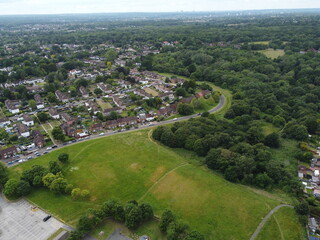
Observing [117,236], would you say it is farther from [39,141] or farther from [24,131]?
[24,131]

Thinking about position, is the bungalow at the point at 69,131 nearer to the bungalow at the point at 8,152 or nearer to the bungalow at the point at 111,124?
the bungalow at the point at 111,124

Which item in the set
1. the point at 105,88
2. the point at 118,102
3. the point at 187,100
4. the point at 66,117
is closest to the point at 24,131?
the point at 66,117

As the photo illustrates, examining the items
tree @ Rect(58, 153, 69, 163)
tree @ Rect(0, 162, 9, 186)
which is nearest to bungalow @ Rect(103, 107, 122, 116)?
tree @ Rect(58, 153, 69, 163)

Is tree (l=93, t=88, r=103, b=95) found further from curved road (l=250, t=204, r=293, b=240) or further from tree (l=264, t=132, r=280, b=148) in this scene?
curved road (l=250, t=204, r=293, b=240)

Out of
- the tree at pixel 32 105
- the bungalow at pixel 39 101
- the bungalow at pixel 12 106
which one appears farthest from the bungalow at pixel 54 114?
the bungalow at pixel 12 106

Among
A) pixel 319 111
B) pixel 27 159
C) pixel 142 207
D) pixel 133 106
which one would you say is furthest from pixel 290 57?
pixel 27 159

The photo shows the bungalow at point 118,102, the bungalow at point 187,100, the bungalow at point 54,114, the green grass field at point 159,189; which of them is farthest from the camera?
the bungalow at point 187,100
